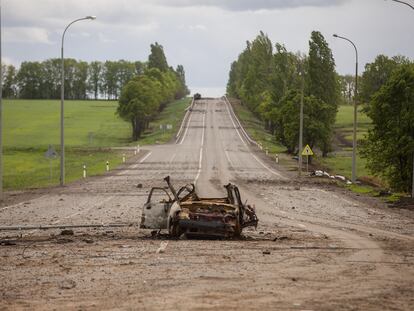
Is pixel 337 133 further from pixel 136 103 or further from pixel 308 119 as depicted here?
pixel 308 119

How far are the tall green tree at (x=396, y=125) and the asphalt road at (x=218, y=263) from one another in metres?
14.1

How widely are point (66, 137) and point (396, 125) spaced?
75725 mm

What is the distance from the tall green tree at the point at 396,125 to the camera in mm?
41688

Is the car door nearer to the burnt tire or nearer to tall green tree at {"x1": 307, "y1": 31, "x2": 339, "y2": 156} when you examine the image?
the burnt tire

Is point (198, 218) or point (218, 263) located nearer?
point (218, 263)

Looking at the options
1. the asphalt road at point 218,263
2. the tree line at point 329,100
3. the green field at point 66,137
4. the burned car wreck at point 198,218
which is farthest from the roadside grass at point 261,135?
the burned car wreck at point 198,218

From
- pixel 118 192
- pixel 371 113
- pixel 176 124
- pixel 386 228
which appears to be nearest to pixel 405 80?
pixel 371 113

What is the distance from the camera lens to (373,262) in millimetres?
12773

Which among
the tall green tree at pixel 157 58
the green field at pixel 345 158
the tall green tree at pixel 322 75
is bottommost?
the green field at pixel 345 158

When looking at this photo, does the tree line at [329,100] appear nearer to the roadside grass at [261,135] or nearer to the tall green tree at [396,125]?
the tall green tree at [396,125]

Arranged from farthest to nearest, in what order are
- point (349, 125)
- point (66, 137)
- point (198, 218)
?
point (349, 125), point (66, 137), point (198, 218)

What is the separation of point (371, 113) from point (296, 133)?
26285 millimetres

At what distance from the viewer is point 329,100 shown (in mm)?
69625

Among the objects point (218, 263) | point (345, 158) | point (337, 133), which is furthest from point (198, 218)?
point (337, 133)
